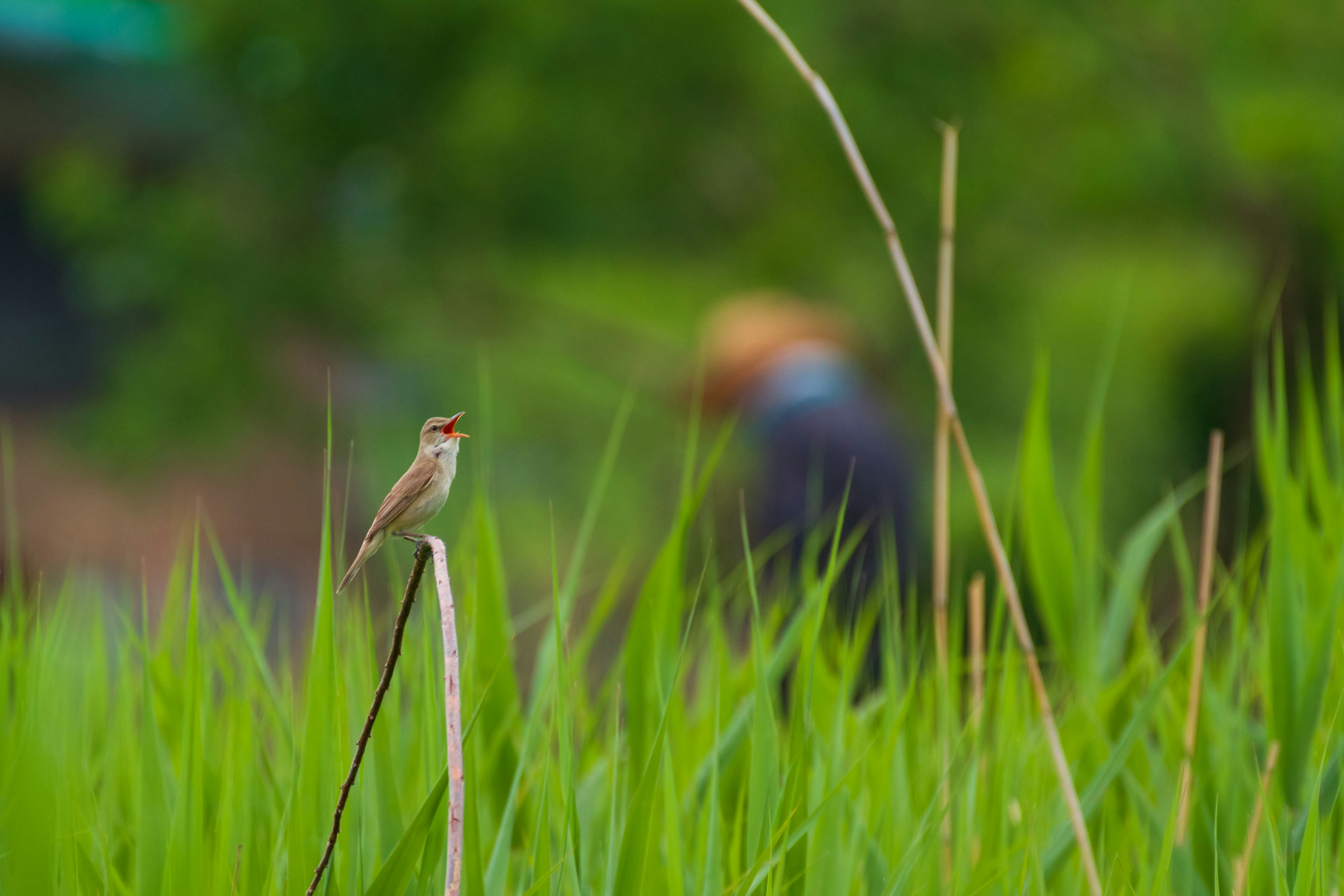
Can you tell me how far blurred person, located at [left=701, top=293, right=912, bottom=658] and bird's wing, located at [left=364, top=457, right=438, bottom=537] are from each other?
9.64 feet

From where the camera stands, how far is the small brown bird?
1115 mm

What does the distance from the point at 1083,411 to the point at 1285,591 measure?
6.54 m

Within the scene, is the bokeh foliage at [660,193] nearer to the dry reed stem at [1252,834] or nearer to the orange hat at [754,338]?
the orange hat at [754,338]

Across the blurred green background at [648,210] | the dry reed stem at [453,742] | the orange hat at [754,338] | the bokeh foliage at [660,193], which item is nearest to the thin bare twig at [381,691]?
the dry reed stem at [453,742]

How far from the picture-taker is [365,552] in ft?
3.25

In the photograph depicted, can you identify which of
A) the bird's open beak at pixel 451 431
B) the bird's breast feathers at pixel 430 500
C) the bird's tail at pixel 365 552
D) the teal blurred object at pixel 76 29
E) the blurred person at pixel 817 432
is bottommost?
the bird's tail at pixel 365 552

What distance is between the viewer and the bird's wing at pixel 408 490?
1131 millimetres

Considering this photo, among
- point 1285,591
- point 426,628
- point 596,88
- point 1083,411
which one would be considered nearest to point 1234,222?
point 1083,411

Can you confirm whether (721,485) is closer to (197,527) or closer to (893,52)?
(893,52)

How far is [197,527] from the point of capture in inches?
46.3

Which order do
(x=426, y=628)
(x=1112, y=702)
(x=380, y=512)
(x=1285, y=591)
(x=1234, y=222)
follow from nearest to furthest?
(x=380, y=512), (x=426, y=628), (x=1285, y=591), (x=1112, y=702), (x=1234, y=222)

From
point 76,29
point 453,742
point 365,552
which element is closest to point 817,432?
point 365,552

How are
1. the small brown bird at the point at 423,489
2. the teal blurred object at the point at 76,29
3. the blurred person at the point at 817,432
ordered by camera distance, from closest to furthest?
the small brown bird at the point at 423,489, the blurred person at the point at 817,432, the teal blurred object at the point at 76,29

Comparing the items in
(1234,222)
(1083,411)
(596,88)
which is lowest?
(1083,411)
